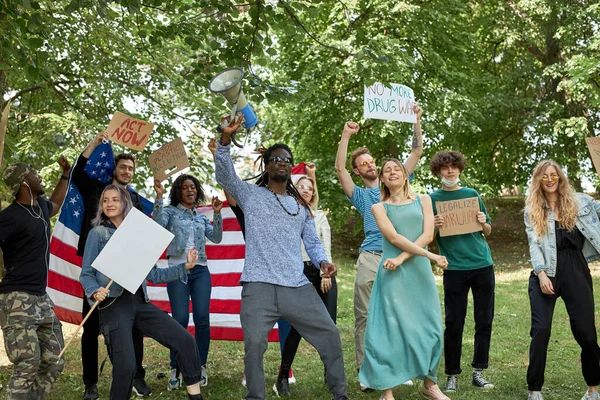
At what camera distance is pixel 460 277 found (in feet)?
20.5

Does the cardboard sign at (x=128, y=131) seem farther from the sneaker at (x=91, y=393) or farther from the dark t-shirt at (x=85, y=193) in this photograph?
the sneaker at (x=91, y=393)

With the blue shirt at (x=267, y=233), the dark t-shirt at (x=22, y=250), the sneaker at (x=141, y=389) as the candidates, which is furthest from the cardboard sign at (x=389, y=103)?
the sneaker at (x=141, y=389)

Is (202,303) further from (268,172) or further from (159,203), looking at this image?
(268,172)

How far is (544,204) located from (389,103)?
1.77 metres

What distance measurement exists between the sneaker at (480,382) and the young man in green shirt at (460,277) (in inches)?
0.7

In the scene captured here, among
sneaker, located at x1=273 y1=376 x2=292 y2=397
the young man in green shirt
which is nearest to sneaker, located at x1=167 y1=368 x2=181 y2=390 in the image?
sneaker, located at x1=273 y1=376 x2=292 y2=397

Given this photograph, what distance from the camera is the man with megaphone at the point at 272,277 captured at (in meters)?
4.64

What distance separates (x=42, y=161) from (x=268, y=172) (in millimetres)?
8277

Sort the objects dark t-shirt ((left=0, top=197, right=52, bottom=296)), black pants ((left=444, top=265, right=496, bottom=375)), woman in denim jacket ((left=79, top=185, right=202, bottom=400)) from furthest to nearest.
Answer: black pants ((left=444, top=265, right=496, bottom=375))
dark t-shirt ((left=0, top=197, right=52, bottom=296))
woman in denim jacket ((left=79, top=185, right=202, bottom=400))

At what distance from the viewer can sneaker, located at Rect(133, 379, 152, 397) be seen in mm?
6348

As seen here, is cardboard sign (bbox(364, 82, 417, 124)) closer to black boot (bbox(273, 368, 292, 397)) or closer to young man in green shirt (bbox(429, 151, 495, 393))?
young man in green shirt (bbox(429, 151, 495, 393))

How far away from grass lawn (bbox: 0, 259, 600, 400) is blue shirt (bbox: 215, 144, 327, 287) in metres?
1.80

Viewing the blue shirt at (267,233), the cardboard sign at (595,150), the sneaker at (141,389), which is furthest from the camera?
the sneaker at (141,389)

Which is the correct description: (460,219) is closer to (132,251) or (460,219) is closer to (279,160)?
(279,160)
